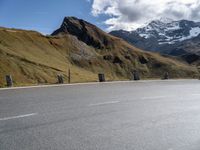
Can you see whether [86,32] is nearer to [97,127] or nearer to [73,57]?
[73,57]

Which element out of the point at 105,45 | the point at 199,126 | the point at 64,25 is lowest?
the point at 199,126

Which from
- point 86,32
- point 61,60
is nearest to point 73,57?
point 61,60

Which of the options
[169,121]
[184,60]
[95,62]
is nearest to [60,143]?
[169,121]

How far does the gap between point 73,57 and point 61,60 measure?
9.32m

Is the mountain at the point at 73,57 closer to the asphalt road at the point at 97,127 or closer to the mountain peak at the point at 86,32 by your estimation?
the mountain peak at the point at 86,32

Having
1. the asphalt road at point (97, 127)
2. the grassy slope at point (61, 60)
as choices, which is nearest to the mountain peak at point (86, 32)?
the grassy slope at point (61, 60)

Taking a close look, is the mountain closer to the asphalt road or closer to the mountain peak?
the mountain peak

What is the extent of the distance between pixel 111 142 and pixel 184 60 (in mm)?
179640

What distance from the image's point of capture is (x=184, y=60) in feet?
595

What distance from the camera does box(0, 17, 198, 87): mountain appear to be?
5593cm

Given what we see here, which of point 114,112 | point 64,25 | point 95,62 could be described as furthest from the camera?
point 64,25

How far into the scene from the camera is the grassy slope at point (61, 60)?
5444 centimetres

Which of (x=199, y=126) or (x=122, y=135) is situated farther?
(x=199, y=126)

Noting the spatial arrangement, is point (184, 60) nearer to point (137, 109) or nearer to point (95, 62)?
point (95, 62)
